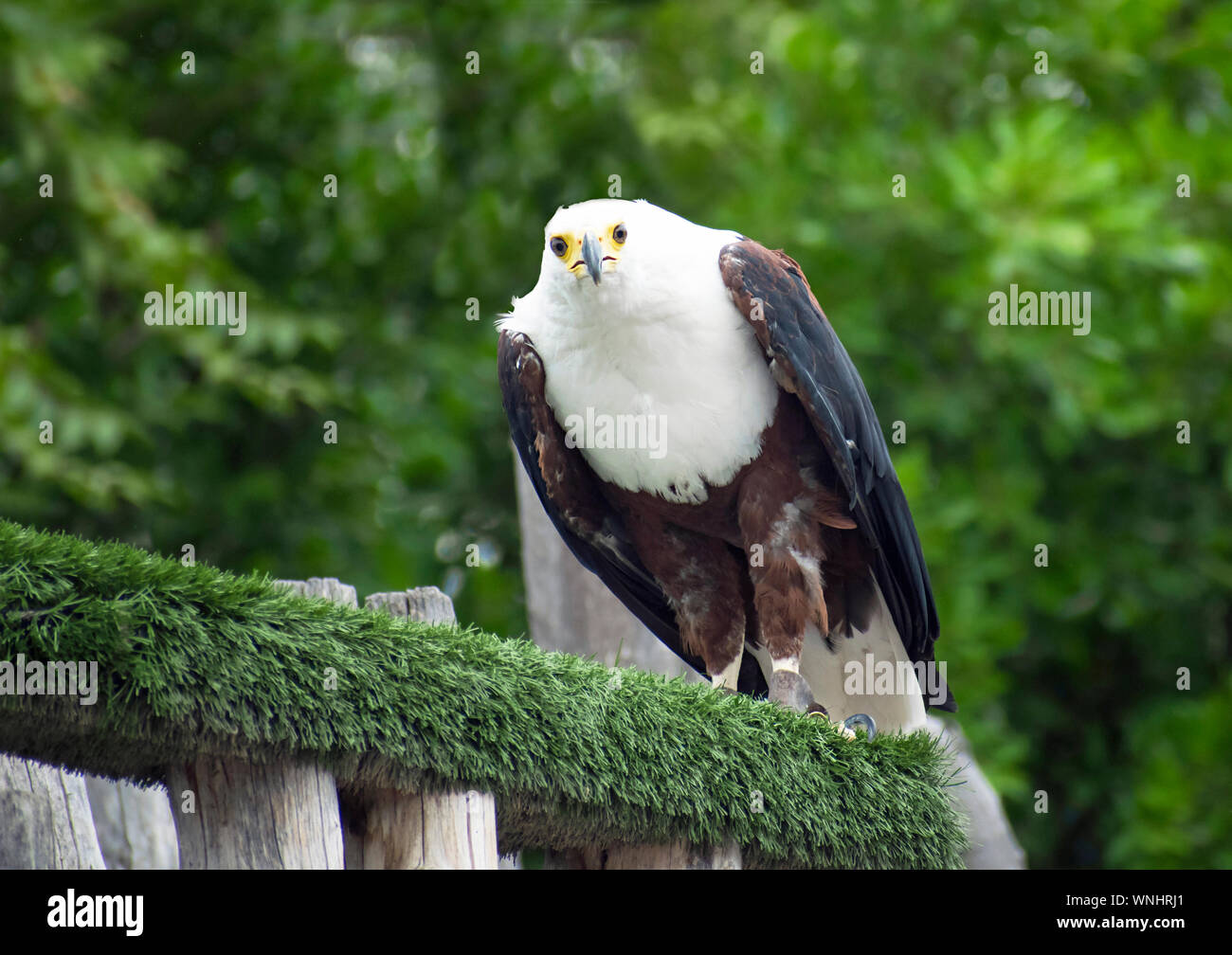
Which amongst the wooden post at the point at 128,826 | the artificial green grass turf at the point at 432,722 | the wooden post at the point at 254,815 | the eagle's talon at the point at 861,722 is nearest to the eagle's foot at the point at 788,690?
the eagle's talon at the point at 861,722

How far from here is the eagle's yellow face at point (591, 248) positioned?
14.0ft

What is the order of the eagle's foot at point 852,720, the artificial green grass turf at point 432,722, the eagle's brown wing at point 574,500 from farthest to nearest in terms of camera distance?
the eagle's foot at point 852,720 < the eagle's brown wing at point 574,500 < the artificial green grass turf at point 432,722

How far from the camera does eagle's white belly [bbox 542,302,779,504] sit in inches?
174

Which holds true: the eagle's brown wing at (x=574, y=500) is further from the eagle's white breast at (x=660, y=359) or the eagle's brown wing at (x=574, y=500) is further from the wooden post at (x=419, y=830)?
the wooden post at (x=419, y=830)

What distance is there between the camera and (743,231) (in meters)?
9.62

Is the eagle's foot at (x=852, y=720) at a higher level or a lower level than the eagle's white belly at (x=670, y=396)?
lower

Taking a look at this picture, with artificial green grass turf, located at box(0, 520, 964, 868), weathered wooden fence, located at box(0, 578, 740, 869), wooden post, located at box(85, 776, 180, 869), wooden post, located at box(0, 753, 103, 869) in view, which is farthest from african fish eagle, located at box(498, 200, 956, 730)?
wooden post, located at box(85, 776, 180, 869)

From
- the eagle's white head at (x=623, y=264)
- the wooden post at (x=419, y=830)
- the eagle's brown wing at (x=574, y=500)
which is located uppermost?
the eagle's white head at (x=623, y=264)

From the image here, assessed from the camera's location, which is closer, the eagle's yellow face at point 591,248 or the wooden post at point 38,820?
the wooden post at point 38,820

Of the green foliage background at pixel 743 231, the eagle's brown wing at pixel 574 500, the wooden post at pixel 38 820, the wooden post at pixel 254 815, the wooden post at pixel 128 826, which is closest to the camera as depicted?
the wooden post at pixel 254 815

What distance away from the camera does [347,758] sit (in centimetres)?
304

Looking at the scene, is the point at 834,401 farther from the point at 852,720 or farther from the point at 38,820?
the point at 38,820
